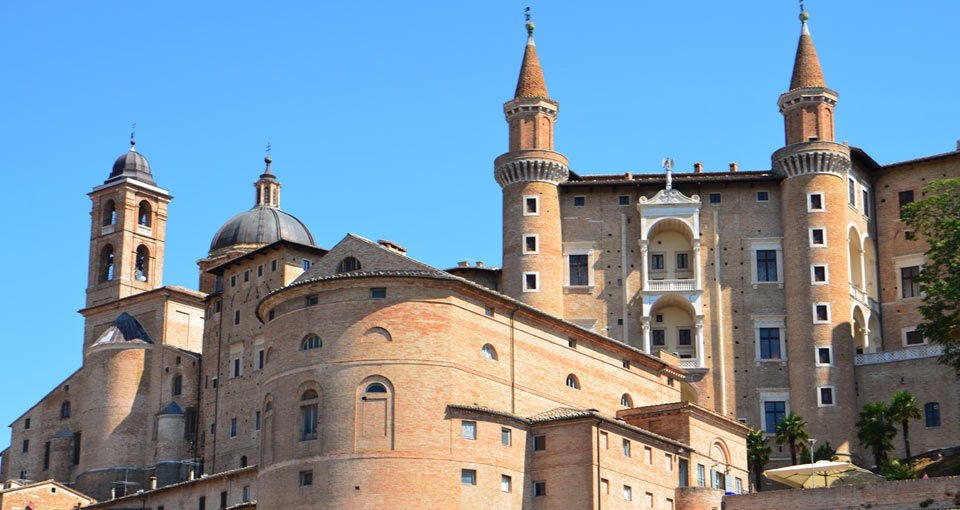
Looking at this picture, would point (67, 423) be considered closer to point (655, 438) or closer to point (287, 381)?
point (287, 381)

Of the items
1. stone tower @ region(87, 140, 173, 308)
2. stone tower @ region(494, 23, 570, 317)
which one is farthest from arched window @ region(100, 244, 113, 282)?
stone tower @ region(494, 23, 570, 317)

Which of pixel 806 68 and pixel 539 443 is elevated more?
pixel 806 68

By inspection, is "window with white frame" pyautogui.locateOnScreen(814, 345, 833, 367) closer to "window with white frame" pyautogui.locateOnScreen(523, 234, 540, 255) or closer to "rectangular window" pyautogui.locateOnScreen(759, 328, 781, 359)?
"rectangular window" pyautogui.locateOnScreen(759, 328, 781, 359)

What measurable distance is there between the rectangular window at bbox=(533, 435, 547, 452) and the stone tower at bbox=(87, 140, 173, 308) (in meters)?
44.0

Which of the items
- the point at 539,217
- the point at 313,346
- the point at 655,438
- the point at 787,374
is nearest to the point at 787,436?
the point at 787,374

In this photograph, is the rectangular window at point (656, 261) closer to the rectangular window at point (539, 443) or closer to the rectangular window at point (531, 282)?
the rectangular window at point (531, 282)

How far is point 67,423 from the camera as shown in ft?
295

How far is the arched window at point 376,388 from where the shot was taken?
5756cm

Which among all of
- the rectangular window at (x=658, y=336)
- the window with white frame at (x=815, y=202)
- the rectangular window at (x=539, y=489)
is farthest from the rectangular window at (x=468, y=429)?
the window with white frame at (x=815, y=202)

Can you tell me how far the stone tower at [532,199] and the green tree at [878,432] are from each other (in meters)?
17.5

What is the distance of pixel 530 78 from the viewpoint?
8412 centimetres

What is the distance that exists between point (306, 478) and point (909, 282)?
135 ft

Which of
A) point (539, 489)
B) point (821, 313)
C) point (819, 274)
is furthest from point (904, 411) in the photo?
→ point (539, 489)

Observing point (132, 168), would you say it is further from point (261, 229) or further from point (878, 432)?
point (878, 432)
